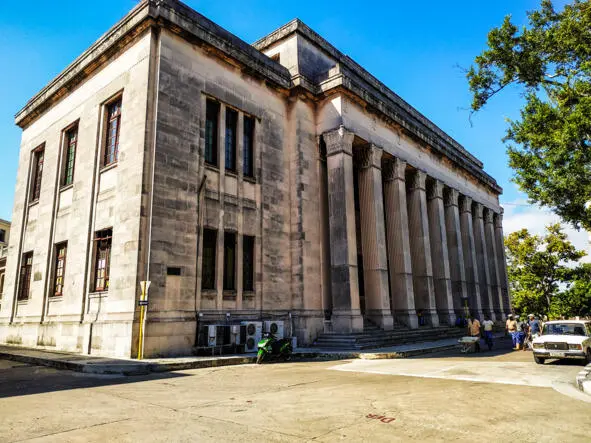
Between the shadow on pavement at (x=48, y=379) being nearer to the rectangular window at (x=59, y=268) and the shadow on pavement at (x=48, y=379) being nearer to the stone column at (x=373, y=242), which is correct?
the rectangular window at (x=59, y=268)

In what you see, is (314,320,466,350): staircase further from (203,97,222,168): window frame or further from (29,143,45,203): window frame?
(29,143,45,203): window frame

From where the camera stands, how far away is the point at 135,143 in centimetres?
1538

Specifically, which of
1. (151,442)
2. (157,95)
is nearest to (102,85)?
(157,95)

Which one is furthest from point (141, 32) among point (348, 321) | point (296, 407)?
point (296, 407)

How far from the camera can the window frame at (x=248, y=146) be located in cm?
1928

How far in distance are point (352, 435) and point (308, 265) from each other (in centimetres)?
1496

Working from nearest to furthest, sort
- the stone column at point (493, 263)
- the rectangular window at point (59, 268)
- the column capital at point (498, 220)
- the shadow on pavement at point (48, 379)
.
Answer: the shadow on pavement at point (48, 379) < the rectangular window at point (59, 268) < the stone column at point (493, 263) < the column capital at point (498, 220)

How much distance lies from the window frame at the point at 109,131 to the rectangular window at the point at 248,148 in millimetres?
5413

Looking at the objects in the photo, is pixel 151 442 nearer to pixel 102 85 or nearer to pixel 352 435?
pixel 352 435

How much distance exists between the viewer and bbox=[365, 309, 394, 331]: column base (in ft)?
67.2

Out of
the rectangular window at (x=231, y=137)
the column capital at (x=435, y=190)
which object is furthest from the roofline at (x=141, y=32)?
the column capital at (x=435, y=190)

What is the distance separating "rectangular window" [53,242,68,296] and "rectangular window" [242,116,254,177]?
28.7 feet

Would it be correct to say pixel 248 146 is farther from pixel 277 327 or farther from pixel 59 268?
pixel 59 268

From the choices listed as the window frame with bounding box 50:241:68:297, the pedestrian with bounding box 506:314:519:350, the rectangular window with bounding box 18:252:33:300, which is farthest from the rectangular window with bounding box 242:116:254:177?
the pedestrian with bounding box 506:314:519:350
